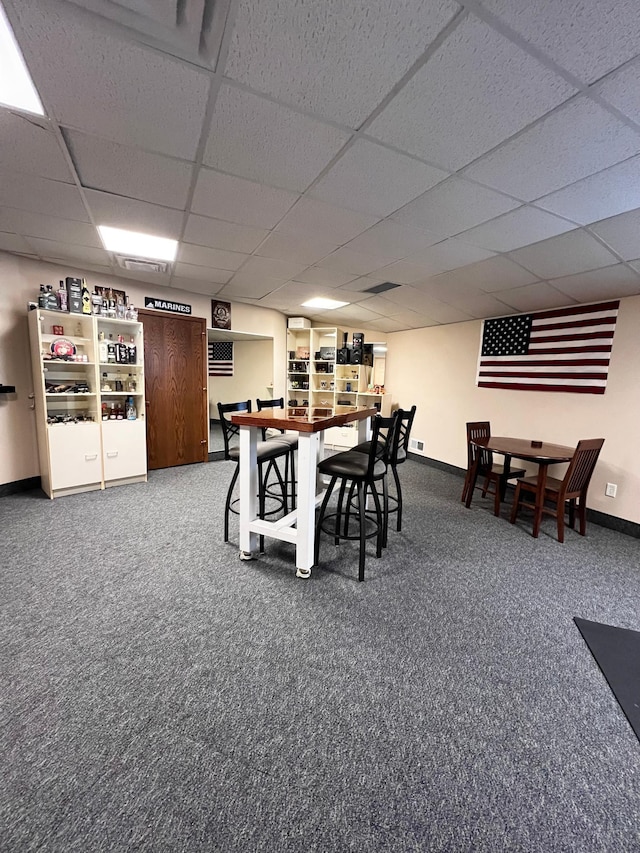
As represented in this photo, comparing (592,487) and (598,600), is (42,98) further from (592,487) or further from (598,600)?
(592,487)

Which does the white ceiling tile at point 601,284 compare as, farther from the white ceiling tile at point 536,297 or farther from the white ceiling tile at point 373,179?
the white ceiling tile at point 373,179

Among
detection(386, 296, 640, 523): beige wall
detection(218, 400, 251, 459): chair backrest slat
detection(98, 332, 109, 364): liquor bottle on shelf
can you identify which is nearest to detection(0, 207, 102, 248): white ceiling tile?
detection(98, 332, 109, 364): liquor bottle on shelf

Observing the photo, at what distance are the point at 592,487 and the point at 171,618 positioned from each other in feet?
14.2

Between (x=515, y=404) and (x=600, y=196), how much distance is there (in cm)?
300

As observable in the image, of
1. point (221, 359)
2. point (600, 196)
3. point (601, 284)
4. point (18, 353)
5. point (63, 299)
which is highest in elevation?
point (600, 196)

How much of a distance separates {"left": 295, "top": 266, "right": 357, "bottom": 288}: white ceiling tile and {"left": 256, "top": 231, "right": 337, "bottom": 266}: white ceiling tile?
292mm

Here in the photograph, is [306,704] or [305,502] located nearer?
[306,704]

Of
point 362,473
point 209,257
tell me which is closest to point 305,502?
point 362,473

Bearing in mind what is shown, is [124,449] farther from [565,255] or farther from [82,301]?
[565,255]

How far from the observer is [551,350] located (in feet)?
13.4

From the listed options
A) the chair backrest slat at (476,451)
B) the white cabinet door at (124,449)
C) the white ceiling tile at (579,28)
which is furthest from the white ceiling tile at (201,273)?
the chair backrest slat at (476,451)

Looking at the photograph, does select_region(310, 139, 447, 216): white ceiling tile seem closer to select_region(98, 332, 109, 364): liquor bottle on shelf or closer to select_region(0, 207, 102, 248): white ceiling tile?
select_region(0, 207, 102, 248): white ceiling tile

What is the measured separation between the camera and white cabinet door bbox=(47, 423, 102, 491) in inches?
141

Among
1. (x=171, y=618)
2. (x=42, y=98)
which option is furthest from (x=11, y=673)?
(x=42, y=98)
